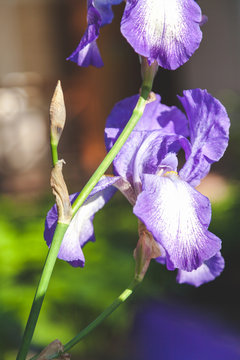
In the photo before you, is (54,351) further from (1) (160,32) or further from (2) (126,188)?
(1) (160,32)

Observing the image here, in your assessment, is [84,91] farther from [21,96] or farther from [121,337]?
[121,337]

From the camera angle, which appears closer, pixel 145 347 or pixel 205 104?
pixel 205 104

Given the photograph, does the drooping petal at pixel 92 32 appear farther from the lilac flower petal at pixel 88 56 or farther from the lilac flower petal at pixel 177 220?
the lilac flower petal at pixel 177 220

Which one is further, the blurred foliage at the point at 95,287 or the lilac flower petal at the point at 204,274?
the blurred foliage at the point at 95,287

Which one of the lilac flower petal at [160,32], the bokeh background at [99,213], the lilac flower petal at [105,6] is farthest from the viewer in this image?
the bokeh background at [99,213]

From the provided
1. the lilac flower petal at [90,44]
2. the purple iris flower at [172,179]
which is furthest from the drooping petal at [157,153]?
the lilac flower petal at [90,44]

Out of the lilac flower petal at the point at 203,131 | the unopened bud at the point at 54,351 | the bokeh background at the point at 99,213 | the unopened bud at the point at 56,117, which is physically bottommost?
the bokeh background at the point at 99,213

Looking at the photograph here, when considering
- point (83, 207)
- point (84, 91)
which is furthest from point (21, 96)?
point (83, 207)
